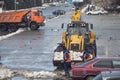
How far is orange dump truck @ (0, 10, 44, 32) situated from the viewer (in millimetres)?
53844

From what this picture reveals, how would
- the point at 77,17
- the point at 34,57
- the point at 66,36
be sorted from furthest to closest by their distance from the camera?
the point at 77,17 → the point at 34,57 → the point at 66,36

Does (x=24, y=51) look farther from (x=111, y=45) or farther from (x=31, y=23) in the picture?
(x=31, y=23)

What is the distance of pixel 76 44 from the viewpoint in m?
25.9

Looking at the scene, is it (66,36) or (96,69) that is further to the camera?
(66,36)

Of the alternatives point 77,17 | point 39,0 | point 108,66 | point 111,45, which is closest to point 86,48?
point 108,66

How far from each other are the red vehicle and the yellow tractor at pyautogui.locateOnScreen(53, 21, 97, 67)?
4.93 metres

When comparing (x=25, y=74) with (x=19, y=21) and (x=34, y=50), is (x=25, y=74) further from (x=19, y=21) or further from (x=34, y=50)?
(x=19, y=21)

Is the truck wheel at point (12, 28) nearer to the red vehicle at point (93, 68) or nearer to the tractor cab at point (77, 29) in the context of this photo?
the tractor cab at point (77, 29)

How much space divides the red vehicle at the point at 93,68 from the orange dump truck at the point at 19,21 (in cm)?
3532

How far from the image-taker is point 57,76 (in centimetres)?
2231

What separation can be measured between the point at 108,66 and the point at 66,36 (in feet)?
27.7

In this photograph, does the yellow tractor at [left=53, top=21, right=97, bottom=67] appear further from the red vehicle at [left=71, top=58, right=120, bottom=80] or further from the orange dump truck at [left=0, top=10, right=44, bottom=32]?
the orange dump truck at [left=0, top=10, right=44, bottom=32]

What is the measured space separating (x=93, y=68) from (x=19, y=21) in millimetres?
35485

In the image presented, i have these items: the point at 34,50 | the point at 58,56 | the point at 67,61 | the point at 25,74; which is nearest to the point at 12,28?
the point at 34,50
